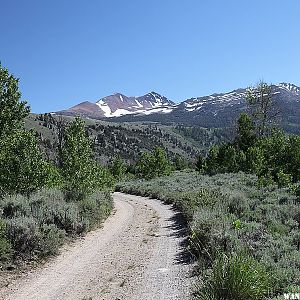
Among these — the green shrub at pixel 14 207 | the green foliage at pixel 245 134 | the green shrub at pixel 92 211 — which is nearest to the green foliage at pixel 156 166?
the green foliage at pixel 245 134

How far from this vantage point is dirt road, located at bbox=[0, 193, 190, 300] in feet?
30.8

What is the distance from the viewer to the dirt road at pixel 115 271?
938cm

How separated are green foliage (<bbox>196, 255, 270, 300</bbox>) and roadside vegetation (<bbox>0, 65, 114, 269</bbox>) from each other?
23.9ft

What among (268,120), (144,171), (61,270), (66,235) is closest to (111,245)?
(66,235)

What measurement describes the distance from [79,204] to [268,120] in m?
30.7

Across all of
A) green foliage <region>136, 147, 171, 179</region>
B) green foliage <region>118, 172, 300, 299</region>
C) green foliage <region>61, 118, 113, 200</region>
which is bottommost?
green foliage <region>136, 147, 171, 179</region>

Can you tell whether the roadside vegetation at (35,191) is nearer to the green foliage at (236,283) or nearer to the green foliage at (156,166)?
the green foliage at (236,283)

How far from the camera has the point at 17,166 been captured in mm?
18172

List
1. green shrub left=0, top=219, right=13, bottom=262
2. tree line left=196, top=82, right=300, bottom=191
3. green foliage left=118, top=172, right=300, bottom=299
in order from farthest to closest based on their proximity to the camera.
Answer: tree line left=196, top=82, right=300, bottom=191 < green shrub left=0, top=219, right=13, bottom=262 < green foliage left=118, top=172, right=300, bottom=299

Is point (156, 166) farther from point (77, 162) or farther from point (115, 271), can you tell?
point (115, 271)

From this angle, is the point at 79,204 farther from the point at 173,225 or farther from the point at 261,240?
the point at 261,240

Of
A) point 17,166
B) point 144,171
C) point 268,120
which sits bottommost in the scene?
point 144,171

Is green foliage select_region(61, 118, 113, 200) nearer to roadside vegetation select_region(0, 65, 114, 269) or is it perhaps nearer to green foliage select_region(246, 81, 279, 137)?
roadside vegetation select_region(0, 65, 114, 269)

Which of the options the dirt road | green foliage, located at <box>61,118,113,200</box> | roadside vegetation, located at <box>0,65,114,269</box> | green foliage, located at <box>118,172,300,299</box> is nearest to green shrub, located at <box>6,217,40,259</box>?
roadside vegetation, located at <box>0,65,114,269</box>
